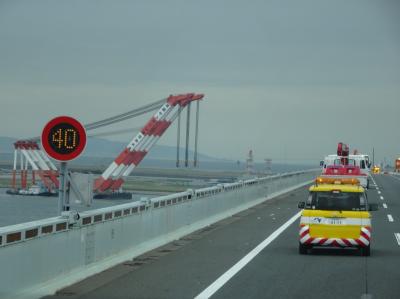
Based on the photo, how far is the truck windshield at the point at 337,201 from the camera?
18.1m

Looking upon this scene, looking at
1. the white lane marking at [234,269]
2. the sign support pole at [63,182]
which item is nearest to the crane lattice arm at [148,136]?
the white lane marking at [234,269]

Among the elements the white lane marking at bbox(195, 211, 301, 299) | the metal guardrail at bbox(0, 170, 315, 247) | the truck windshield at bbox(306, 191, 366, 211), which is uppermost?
the truck windshield at bbox(306, 191, 366, 211)

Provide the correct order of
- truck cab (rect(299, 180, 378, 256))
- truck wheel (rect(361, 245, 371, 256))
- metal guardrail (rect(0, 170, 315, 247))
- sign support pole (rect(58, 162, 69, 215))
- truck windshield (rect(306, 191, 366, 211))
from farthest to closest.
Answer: truck windshield (rect(306, 191, 366, 211)) < truck wheel (rect(361, 245, 371, 256)) < truck cab (rect(299, 180, 378, 256)) < sign support pole (rect(58, 162, 69, 215)) < metal guardrail (rect(0, 170, 315, 247))

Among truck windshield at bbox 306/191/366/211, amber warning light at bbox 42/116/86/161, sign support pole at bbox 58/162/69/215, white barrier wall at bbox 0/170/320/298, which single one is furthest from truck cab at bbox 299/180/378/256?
amber warning light at bbox 42/116/86/161

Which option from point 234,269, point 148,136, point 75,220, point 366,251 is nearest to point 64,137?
point 75,220

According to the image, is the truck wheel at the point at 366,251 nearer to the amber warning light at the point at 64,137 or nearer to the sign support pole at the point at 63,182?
the sign support pole at the point at 63,182

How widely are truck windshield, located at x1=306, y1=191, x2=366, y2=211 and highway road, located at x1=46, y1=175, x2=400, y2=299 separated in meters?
1.05

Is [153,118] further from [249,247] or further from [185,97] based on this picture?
[249,247]

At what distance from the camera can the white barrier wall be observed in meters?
10.5

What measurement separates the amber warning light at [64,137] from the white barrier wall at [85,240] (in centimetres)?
99

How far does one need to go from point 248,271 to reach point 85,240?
10.7 ft

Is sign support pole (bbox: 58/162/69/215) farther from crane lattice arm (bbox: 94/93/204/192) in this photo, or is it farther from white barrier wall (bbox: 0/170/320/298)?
crane lattice arm (bbox: 94/93/204/192)

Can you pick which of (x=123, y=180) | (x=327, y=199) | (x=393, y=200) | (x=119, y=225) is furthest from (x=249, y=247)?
(x=393, y=200)

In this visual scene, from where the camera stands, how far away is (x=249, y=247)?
19531 mm
